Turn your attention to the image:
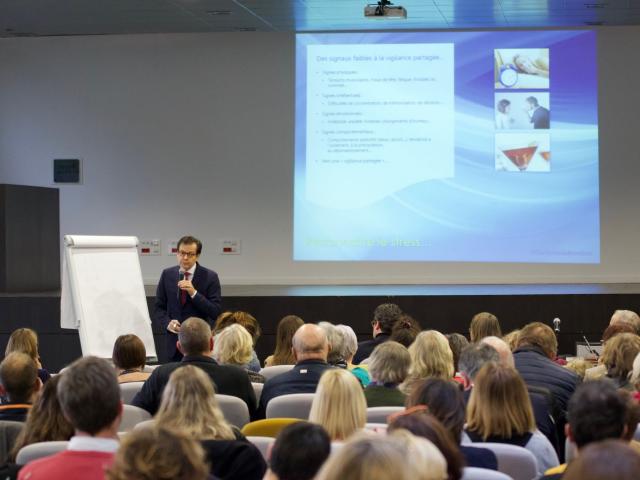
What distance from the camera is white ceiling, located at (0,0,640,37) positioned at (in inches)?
392

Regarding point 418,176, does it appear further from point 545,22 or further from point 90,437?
point 90,437

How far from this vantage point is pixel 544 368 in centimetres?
492

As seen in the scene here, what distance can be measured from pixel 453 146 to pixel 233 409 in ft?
24.5

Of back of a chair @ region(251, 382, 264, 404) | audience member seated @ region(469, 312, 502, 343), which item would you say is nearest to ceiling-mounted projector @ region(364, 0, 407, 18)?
audience member seated @ region(469, 312, 502, 343)

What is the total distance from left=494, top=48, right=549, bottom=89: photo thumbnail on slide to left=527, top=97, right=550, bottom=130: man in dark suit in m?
0.19

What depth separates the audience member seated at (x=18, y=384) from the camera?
12.8 feet

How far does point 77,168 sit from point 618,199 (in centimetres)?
659

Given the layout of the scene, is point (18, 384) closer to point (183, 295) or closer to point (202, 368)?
point (202, 368)

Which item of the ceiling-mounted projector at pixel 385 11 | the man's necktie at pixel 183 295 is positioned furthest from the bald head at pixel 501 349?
the ceiling-mounted projector at pixel 385 11

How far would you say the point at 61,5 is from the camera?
10.1 meters

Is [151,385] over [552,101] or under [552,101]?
under

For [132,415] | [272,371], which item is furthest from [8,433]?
[272,371]

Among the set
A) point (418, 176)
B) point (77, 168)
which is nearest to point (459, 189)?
point (418, 176)

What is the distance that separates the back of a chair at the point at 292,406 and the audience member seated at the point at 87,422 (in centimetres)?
155
